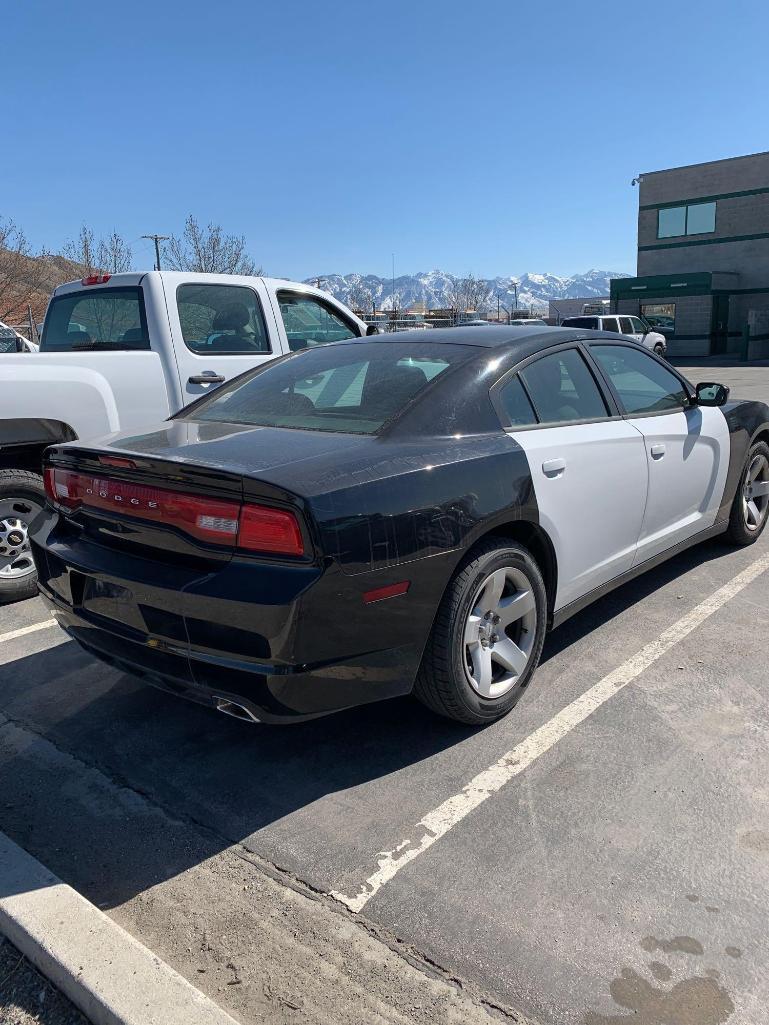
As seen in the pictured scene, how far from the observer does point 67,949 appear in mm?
2135

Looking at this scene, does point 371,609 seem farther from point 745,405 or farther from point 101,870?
point 745,405

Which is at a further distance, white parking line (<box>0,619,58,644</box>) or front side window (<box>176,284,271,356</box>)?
front side window (<box>176,284,271,356</box>)

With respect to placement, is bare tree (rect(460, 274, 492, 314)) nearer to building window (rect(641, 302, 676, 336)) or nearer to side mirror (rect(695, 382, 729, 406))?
building window (rect(641, 302, 676, 336))

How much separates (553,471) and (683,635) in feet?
4.52

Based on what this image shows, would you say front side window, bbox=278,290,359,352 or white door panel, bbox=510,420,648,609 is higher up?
front side window, bbox=278,290,359,352

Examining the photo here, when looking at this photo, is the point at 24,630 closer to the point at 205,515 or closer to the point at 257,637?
the point at 205,515

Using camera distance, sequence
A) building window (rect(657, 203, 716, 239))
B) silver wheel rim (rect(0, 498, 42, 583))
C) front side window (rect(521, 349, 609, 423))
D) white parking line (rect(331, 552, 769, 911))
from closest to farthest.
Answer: white parking line (rect(331, 552, 769, 911)) < front side window (rect(521, 349, 609, 423)) < silver wheel rim (rect(0, 498, 42, 583)) < building window (rect(657, 203, 716, 239))

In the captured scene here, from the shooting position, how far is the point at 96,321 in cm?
576

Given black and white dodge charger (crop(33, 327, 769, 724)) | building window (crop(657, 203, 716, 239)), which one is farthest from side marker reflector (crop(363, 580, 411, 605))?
building window (crop(657, 203, 716, 239))

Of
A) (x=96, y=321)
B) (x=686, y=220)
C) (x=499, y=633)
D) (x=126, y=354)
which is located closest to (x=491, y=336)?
(x=499, y=633)

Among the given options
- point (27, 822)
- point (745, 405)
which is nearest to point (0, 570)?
A: point (27, 822)

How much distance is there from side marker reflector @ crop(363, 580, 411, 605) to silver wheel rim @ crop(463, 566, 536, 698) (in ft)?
1.31

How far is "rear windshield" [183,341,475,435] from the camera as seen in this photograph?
3309 millimetres

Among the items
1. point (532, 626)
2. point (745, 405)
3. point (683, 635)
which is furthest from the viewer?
point (745, 405)
